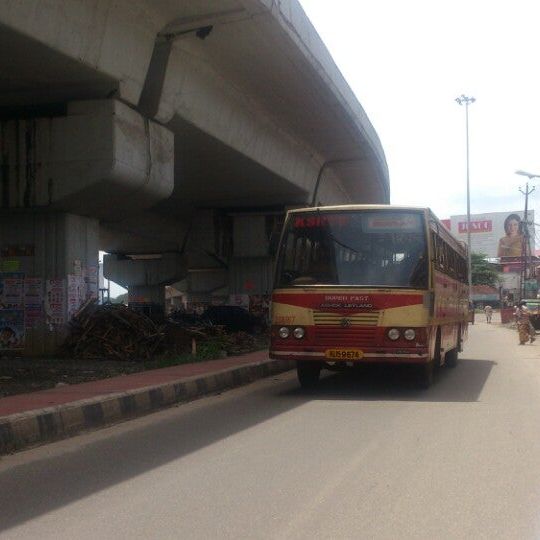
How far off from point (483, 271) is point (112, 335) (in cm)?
8589

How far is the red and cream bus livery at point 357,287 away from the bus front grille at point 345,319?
0.01 metres

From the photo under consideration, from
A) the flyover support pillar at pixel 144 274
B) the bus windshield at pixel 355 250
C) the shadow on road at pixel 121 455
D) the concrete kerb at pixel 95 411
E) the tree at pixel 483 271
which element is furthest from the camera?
the tree at pixel 483 271

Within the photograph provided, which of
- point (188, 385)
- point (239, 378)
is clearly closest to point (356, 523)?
point (188, 385)

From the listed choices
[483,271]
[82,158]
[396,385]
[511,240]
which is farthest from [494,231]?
[396,385]

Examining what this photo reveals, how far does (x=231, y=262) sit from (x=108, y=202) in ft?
57.1

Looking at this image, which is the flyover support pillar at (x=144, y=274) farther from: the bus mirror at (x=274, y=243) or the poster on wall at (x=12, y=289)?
the bus mirror at (x=274, y=243)

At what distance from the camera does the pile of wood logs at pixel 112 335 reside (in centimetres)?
1664

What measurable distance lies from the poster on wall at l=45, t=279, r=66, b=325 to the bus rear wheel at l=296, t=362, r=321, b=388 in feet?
22.7

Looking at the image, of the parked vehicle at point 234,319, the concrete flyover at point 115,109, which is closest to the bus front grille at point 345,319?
the concrete flyover at point 115,109

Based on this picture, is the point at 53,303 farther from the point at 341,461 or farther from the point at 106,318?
the point at 341,461

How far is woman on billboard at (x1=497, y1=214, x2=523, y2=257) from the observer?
8432 cm

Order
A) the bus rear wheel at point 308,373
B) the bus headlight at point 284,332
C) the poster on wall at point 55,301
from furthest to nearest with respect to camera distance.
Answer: the poster on wall at point 55,301 → the bus rear wheel at point 308,373 → the bus headlight at point 284,332

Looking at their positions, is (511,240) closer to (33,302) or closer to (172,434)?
(33,302)

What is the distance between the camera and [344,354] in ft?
36.3
